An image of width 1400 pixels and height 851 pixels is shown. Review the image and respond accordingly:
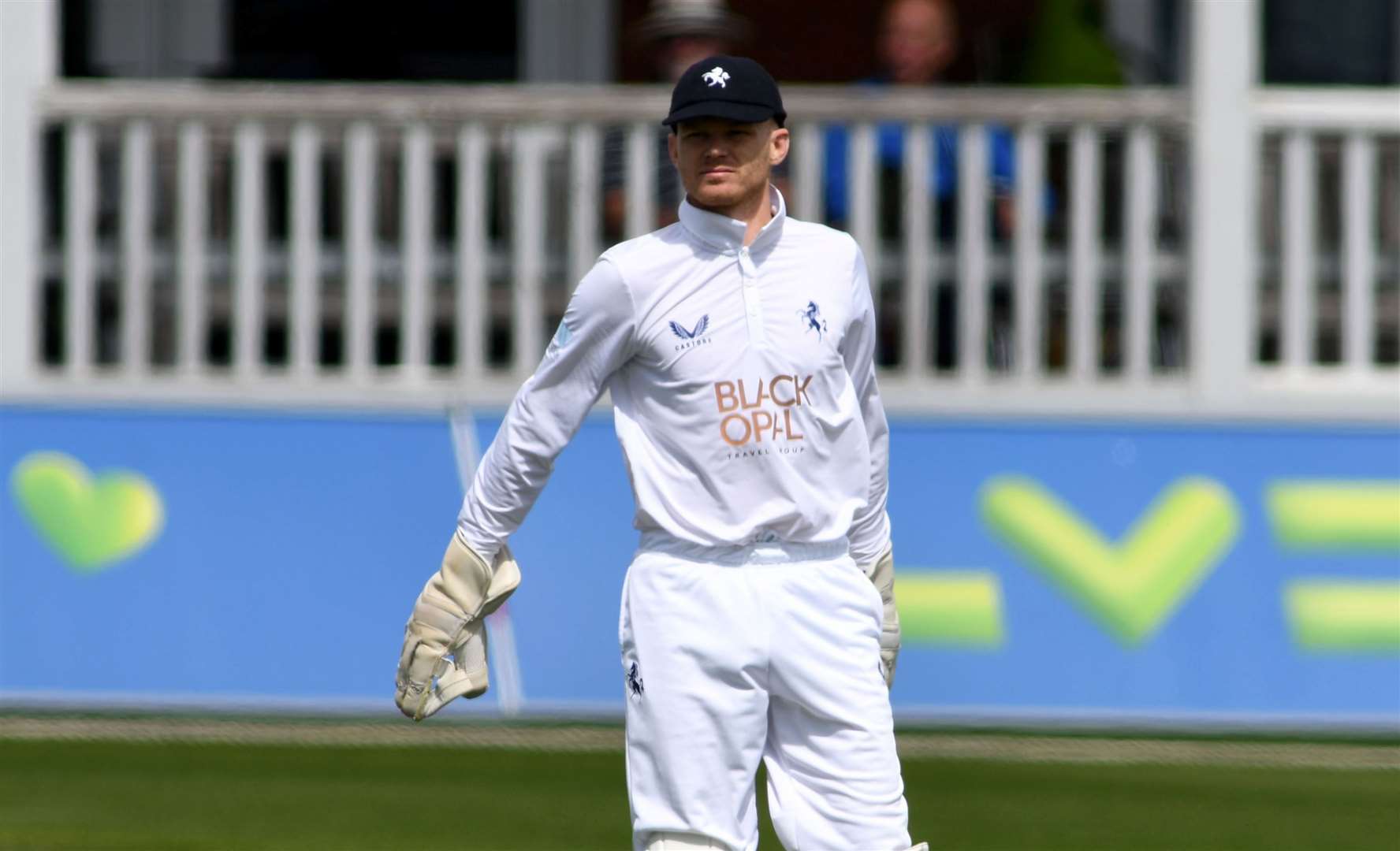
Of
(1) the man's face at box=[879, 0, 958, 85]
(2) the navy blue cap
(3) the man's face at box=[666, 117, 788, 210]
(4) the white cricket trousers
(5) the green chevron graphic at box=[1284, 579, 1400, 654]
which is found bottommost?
(5) the green chevron graphic at box=[1284, 579, 1400, 654]

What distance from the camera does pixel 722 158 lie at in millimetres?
4750

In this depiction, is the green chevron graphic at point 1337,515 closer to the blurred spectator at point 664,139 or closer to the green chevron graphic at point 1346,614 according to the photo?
the green chevron graphic at point 1346,614

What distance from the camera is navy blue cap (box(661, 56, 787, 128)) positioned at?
15.4 feet

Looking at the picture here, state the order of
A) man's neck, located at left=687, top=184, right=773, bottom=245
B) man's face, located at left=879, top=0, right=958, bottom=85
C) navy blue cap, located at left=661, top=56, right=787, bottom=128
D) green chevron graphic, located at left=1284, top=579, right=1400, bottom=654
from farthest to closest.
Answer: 1. man's face, located at left=879, top=0, right=958, bottom=85
2. green chevron graphic, located at left=1284, top=579, right=1400, bottom=654
3. man's neck, located at left=687, top=184, right=773, bottom=245
4. navy blue cap, located at left=661, top=56, right=787, bottom=128

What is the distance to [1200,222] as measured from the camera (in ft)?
33.1

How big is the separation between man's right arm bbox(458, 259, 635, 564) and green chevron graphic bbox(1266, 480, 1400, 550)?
16.7 feet

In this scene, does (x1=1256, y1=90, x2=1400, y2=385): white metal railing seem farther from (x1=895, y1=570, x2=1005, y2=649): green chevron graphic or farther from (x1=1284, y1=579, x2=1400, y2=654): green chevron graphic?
(x1=895, y1=570, x2=1005, y2=649): green chevron graphic

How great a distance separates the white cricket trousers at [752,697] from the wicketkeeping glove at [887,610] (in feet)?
0.96

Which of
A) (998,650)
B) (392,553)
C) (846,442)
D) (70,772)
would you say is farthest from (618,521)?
(846,442)

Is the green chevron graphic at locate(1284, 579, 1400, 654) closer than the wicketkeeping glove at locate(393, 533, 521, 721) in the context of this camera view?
No

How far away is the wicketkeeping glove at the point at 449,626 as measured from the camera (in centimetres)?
493

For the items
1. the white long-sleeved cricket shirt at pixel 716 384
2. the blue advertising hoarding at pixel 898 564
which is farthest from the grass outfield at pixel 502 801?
the white long-sleeved cricket shirt at pixel 716 384

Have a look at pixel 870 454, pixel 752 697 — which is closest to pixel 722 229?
pixel 870 454

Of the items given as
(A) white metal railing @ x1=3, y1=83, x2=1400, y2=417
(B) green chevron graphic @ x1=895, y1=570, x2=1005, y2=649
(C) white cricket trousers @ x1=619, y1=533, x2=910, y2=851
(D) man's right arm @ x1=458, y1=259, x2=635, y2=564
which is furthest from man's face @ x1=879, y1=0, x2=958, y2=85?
(C) white cricket trousers @ x1=619, y1=533, x2=910, y2=851
